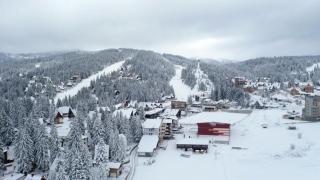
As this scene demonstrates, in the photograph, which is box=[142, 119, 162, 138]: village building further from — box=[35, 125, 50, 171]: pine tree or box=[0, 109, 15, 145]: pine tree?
box=[0, 109, 15, 145]: pine tree

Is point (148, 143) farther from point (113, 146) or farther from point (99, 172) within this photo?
point (99, 172)

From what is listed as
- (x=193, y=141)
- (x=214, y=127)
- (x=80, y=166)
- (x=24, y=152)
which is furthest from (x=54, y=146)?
(x=214, y=127)

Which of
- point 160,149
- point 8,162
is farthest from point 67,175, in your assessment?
point 160,149

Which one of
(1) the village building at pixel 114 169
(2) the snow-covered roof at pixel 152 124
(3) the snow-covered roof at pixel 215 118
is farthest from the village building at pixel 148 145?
(3) the snow-covered roof at pixel 215 118

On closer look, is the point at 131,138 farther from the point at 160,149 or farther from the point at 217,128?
the point at 217,128

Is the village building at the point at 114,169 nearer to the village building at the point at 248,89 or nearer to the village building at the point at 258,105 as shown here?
the village building at the point at 258,105
